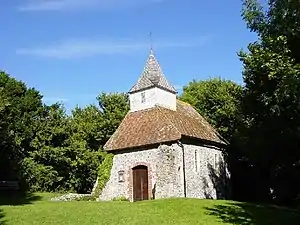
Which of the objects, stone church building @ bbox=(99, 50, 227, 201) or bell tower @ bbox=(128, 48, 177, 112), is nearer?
stone church building @ bbox=(99, 50, 227, 201)

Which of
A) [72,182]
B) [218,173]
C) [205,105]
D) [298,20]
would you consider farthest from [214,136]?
[298,20]

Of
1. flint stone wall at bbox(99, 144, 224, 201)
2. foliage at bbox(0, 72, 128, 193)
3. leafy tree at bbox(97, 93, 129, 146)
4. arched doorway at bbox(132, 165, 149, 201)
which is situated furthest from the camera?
leafy tree at bbox(97, 93, 129, 146)

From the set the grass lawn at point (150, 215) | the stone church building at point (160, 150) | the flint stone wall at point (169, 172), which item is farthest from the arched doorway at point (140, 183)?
the grass lawn at point (150, 215)

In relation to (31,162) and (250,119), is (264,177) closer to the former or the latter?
(250,119)

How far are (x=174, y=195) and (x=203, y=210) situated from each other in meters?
8.66

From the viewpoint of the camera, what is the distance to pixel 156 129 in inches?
1304

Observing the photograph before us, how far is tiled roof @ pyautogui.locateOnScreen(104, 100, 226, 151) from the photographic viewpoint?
107 ft

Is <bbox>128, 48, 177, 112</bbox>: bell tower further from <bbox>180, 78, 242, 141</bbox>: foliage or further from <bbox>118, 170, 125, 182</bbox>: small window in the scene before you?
<bbox>180, 78, 242, 141</bbox>: foliage

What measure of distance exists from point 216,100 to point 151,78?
1471 centimetres

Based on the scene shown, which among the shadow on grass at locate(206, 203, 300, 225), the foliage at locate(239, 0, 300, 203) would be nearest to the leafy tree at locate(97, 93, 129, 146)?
the foliage at locate(239, 0, 300, 203)

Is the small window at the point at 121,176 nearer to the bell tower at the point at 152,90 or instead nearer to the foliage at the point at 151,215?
the bell tower at the point at 152,90

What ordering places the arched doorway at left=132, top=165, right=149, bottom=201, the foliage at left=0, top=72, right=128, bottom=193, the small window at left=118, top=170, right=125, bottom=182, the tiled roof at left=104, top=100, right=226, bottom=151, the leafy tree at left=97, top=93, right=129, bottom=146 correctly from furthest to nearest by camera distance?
the leafy tree at left=97, top=93, right=129, bottom=146 → the foliage at left=0, top=72, right=128, bottom=193 → the small window at left=118, top=170, right=125, bottom=182 → the arched doorway at left=132, top=165, right=149, bottom=201 → the tiled roof at left=104, top=100, right=226, bottom=151

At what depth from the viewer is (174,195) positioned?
3120cm

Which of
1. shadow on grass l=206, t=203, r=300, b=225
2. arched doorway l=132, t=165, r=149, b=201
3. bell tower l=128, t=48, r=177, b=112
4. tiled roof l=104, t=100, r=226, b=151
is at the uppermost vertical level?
bell tower l=128, t=48, r=177, b=112
